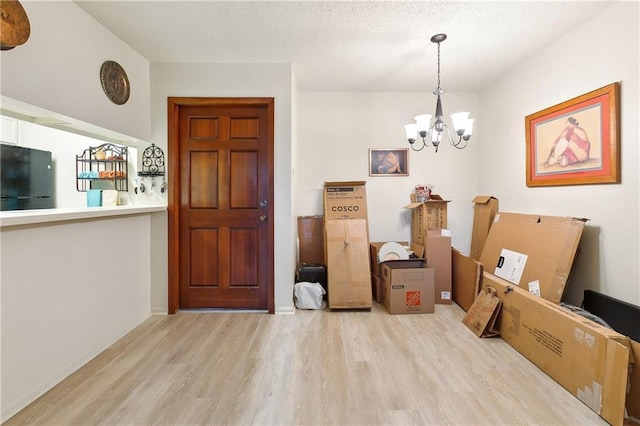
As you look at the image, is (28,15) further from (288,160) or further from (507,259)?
(507,259)

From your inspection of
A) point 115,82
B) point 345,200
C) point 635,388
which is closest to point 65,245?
point 115,82

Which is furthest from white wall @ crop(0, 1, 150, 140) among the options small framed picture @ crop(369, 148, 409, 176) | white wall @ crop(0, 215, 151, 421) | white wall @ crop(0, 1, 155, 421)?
small framed picture @ crop(369, 148, 409, 176)

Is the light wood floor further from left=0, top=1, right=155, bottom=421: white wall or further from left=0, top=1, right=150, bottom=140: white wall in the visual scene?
left=0, top=1, right=150, bottom=140: white wall

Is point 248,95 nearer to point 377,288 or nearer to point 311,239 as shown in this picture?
point 311,239

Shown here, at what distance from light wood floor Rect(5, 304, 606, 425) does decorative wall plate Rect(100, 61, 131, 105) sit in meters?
2.04

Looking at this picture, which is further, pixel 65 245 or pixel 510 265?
pixel 510 265

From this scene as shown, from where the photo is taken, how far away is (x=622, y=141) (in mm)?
1967

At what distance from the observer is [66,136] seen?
7.97 feet

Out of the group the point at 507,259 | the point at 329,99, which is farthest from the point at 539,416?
the point at 329,99

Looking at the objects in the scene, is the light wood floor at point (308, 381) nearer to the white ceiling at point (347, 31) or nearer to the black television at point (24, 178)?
the black television at point (24, 178)

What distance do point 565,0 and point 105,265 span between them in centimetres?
390

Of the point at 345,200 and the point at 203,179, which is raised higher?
the point at 203,179

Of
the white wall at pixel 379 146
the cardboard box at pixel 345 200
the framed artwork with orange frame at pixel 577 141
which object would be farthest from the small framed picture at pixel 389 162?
the framed artwork with orange frame at pixel 577 141

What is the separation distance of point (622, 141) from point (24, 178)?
4336 millimetres
